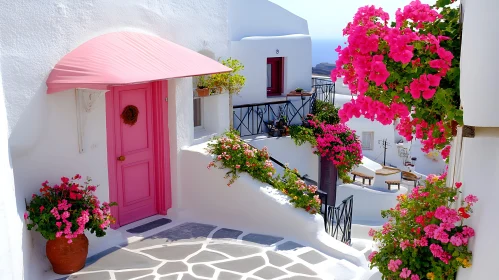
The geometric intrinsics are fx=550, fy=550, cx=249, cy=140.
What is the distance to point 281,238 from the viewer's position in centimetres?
919

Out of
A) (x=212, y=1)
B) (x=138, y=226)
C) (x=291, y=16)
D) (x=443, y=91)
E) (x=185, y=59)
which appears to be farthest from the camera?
(x=291, y=16)

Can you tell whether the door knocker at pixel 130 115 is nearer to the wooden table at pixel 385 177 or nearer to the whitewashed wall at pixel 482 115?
the whitewashed wall at pixel 482 115

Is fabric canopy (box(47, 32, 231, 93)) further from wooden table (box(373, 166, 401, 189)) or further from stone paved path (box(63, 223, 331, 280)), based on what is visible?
wooden table (box(373, 166, 401, 189))

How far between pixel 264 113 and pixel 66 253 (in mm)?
8309

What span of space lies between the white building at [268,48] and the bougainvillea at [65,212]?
784 cm

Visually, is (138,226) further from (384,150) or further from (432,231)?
(384,150)

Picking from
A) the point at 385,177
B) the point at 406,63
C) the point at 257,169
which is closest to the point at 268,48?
the point at 257,169

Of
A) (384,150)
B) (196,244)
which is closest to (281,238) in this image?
(196,244)

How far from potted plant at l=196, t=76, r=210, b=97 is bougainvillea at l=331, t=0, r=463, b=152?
5.77 metres

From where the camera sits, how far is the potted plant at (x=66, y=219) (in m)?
7.11

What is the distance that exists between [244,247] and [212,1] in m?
4.71

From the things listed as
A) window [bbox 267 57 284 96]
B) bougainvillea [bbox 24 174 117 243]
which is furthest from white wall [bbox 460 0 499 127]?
window [bbox 267 57 284 96]

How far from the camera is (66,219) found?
23.7 feet

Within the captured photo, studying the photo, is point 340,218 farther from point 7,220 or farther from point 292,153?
point 7,220
